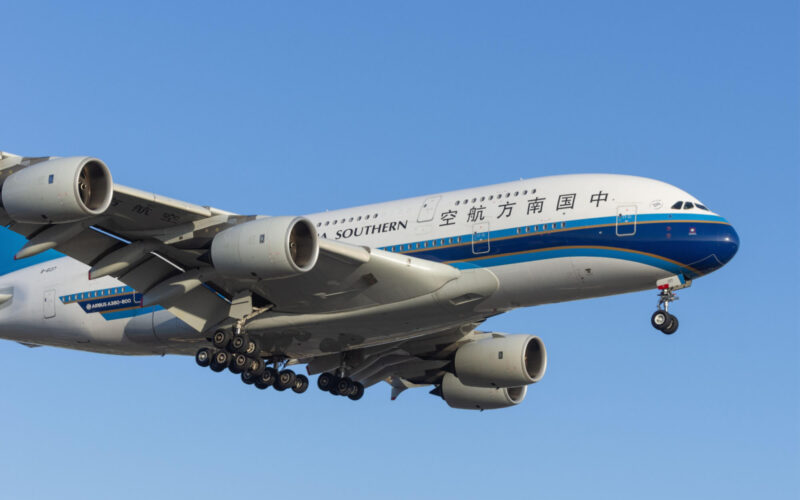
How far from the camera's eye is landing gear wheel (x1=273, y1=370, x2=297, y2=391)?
3678cm

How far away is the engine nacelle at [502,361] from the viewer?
37000mm

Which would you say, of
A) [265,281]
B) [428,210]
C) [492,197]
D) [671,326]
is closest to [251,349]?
[265,281]

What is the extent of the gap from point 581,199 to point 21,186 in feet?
45.4

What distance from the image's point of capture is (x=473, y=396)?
3969 centimetres

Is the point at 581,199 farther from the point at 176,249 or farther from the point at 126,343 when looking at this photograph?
the point at 126,343

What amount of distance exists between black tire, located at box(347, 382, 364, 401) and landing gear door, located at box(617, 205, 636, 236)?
10664mm

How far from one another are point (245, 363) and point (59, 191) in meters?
8.78

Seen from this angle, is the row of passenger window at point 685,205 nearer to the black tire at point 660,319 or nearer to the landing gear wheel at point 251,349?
the black tire at point 660,319

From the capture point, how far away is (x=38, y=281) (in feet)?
125

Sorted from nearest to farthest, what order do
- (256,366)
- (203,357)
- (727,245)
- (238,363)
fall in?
(727,245)
(238,363)
(203,357)
(256,366)

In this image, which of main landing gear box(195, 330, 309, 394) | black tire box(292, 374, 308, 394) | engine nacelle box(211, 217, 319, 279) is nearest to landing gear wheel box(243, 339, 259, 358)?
main landing gear box(195, 330, 309, 394)

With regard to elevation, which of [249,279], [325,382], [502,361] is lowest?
[325,382]

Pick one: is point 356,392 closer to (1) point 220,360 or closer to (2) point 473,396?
(2) point 473,396

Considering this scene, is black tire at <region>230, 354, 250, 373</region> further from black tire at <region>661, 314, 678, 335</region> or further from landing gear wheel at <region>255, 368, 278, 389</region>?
black tire at <region>661, 314, 678, 335</region>
